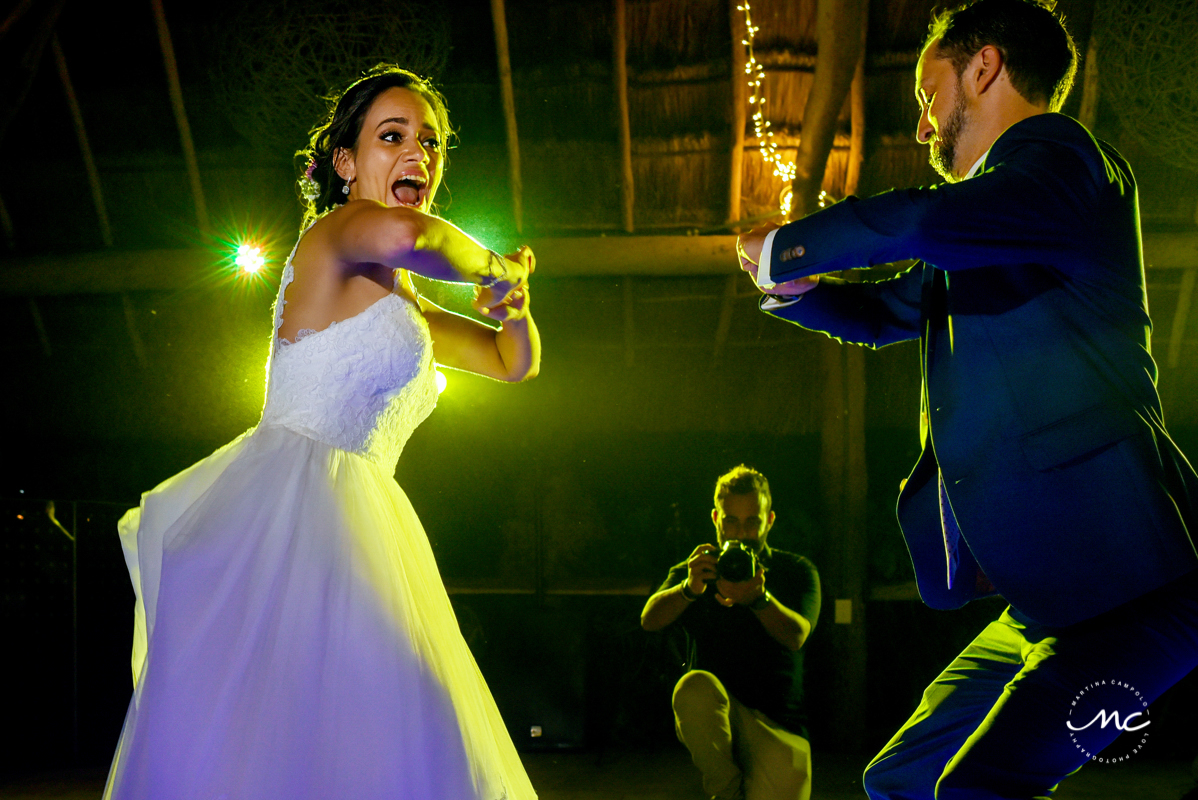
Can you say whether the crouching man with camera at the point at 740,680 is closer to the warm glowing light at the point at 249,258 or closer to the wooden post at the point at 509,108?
the wooden post at the point at 509,108

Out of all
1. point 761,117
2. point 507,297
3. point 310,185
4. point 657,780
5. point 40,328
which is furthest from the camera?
point 40,328

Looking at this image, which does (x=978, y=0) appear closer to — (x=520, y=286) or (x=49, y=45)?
(x=520, y=286)

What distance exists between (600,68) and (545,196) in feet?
2.96

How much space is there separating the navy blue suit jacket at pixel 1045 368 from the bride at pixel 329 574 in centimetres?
74

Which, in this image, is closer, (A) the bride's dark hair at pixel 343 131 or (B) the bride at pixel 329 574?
(B) the bride at pixel 329 574

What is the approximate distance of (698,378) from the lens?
23.9 ft

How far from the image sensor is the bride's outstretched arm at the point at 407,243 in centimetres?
145

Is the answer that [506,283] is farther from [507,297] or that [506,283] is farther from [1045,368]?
[1045,368]

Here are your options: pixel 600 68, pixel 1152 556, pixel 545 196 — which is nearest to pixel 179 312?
pixel 545 196

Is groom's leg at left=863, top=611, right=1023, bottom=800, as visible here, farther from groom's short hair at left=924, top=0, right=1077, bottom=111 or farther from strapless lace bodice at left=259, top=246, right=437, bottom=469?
strapless lace bodice at left=259, top=246, right=437, bottom=469

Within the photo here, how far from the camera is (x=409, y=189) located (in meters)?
1.80

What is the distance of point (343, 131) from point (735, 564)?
2.09 m

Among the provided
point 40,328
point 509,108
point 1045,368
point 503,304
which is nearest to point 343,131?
point 503,304

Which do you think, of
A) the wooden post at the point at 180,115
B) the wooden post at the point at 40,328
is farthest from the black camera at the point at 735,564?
the wooden post at the point at 40,328
